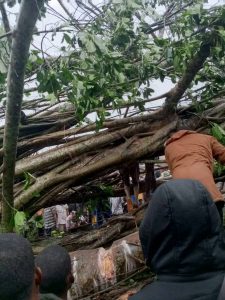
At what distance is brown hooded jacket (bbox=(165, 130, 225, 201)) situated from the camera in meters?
3.18

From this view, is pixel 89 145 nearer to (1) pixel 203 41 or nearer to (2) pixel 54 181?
(2) pixel 54 181

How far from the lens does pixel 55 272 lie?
2271 mm

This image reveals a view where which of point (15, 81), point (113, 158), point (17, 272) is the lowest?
point (17, 272)

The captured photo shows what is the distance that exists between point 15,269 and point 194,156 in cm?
219

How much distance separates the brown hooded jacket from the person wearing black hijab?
190 centimetres

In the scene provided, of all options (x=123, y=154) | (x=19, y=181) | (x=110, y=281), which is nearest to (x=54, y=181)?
(x=19, y=181)

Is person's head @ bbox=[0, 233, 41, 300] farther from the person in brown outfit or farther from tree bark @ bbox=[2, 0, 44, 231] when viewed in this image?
the person in brown outfit

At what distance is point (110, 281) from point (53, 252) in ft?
4.25

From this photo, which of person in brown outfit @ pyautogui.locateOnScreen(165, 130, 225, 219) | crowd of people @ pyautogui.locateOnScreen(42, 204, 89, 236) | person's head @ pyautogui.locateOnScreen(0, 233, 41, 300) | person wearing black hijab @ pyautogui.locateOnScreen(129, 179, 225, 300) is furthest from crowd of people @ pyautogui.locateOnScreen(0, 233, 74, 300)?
crowd of people @ pyautogui.locateOnScreen(42, 204, 89, 236)

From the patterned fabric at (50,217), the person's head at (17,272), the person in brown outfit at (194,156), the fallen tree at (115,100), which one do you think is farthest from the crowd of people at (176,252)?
the patterned fabric at (50,217)

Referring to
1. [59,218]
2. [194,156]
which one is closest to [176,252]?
[194,156]

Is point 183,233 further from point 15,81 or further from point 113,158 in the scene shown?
point 113,158

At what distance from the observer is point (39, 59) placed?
2.82m

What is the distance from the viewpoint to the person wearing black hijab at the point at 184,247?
1.22m
